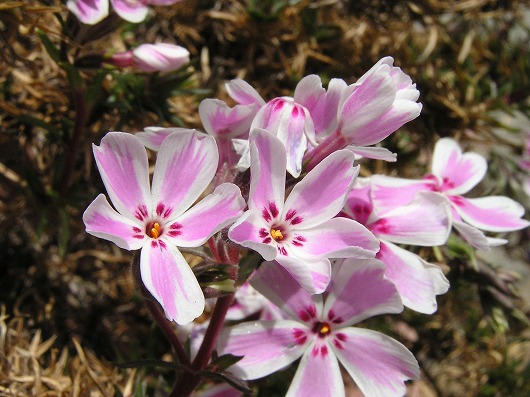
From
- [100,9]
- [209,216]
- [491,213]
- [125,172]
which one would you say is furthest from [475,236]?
[100,9]

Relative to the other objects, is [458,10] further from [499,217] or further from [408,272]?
[408,272]

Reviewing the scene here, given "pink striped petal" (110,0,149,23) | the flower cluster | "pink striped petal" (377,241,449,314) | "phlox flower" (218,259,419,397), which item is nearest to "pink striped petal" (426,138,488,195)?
the flower cluster

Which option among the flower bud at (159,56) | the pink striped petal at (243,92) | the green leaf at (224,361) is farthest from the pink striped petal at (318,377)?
the flower bud at (159,56)

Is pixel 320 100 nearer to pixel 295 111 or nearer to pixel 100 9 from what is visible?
pixel 295 111

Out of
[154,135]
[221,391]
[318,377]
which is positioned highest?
[154,135]

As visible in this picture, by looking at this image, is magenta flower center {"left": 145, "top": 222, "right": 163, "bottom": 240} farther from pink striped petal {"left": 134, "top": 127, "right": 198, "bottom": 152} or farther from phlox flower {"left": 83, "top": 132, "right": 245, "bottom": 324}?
pink striped petal {"left": 134, "top": 127, "right": 198, "bottom": 152}

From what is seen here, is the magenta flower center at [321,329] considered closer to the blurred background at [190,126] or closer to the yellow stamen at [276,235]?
the yellow stamen at [276,235]

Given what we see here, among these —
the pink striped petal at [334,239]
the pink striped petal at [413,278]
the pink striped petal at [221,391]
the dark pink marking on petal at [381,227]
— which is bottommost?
the pink striped petal at [221,391]
